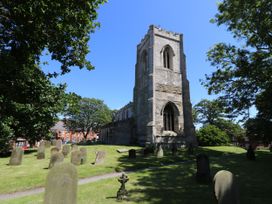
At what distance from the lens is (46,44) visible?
29.5 feet

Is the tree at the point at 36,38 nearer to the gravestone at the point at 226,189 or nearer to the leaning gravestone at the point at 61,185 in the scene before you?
the leaning gravestone at the point at 61,185

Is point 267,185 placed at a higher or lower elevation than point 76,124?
lower

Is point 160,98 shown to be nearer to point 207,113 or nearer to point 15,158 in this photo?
point 15,158

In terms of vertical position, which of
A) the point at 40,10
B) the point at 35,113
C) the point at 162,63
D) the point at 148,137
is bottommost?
the point at 148,137

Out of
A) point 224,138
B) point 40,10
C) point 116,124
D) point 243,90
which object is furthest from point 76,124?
point 40,10

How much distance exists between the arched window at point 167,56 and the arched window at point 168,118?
243 inches

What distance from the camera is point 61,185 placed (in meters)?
5.07

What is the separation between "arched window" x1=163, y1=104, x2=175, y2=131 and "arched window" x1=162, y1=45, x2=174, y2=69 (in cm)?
616

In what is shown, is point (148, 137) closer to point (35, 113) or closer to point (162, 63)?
point (162, 63)

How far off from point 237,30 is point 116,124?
20827mm

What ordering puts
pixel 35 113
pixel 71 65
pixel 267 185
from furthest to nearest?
pixel 35 113, pixel 71 65, pixel 267 185

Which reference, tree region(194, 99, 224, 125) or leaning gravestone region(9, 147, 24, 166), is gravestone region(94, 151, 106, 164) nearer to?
leaning gravestone region(9, 147, 24, 166)

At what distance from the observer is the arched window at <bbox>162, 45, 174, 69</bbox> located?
28.0 m

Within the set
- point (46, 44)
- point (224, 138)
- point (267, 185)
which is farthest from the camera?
point (224, 138)
